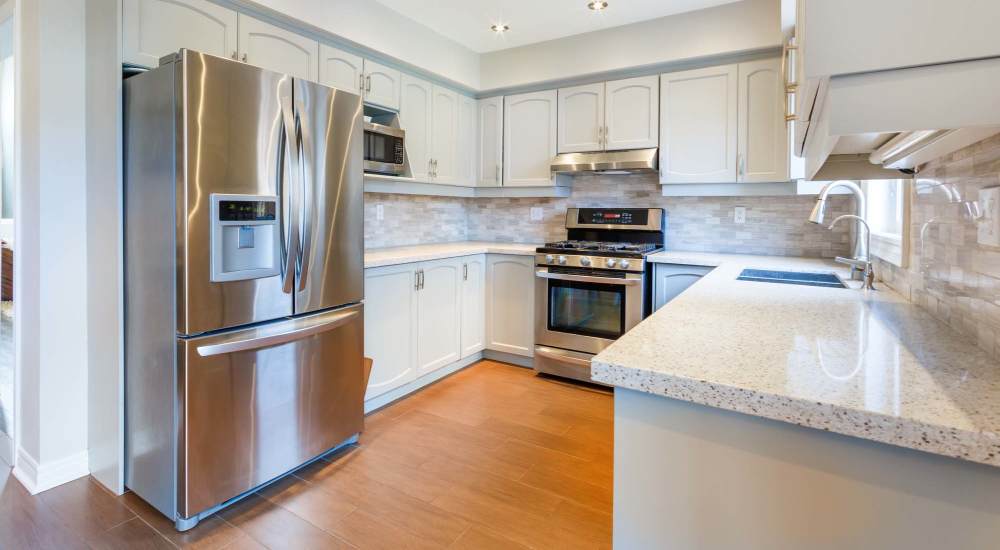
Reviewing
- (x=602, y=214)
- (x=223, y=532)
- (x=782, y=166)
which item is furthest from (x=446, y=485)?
(x=782, y=166)

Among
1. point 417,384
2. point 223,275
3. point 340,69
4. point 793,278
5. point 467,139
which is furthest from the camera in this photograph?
point 467,139

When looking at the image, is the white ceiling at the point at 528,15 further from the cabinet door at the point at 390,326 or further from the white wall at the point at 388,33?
the cabinet door at the point at 390,326

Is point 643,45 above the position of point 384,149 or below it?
above

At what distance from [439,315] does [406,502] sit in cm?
152

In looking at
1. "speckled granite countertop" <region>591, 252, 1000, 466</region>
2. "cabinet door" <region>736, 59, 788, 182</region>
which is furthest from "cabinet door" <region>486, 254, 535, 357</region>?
"speckled granite countertop" <region>591, 252, 1000, 466</region>

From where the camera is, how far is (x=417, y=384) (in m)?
3.30

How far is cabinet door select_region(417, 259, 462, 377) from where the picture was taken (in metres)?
3.25

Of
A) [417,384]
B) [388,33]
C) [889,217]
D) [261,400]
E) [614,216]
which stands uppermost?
[388,33]

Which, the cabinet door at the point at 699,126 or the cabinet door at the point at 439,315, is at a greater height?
the cabinet door at the point at 699,126

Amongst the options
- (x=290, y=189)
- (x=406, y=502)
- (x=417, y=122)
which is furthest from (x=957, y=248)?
(x=417, y=122)

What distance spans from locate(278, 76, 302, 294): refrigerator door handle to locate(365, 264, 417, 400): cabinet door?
702 millimetres

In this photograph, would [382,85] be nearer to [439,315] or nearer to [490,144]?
[490,144]

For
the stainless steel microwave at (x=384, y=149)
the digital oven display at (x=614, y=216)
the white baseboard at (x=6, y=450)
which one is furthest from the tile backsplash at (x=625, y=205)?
the white baseboard at (x=6, y=450)

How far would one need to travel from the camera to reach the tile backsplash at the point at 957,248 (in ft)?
3.00
